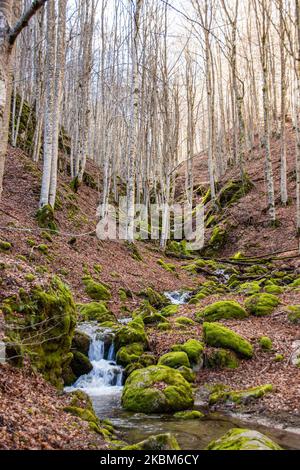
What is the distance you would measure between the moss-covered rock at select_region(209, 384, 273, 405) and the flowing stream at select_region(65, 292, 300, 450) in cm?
31

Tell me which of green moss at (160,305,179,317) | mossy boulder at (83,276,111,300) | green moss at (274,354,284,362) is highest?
mossy boulder at (83,276,111,300)

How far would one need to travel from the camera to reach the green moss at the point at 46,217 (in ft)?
40.6

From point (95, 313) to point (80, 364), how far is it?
88.6 inches

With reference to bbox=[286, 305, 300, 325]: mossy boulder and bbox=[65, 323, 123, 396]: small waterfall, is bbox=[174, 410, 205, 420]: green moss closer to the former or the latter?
bbox=[65, 323, 123, 396]: small waterfall

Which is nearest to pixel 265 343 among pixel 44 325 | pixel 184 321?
pixel 184 321

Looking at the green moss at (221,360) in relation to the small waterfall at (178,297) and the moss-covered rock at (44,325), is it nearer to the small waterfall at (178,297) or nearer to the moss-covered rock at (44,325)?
the moss-covered rock at (44,325)

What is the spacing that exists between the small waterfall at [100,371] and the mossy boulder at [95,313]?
71 cm

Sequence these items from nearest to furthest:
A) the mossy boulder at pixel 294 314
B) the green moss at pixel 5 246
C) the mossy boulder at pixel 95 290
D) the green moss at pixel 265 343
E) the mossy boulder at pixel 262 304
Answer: the green moss at pixel 265 343 → the mossy boulder at pixel 294 314 → the green moss at pixel 5 246 → the mossy boulder at pixel 262 304 → the mossy boulder at pixel 95 290

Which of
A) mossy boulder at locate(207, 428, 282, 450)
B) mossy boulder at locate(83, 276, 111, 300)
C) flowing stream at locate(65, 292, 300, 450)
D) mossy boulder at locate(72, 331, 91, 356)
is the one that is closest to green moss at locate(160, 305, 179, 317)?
mossy boulder at locate(83, 276, 111, 300)

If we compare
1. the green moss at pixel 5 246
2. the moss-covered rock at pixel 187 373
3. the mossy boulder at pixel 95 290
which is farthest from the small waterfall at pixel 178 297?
the green moss at pixel 5 246

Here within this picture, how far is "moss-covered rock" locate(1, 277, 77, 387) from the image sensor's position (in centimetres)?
573

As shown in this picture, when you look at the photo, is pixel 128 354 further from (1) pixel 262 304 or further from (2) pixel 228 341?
(1) pixel 262 304
